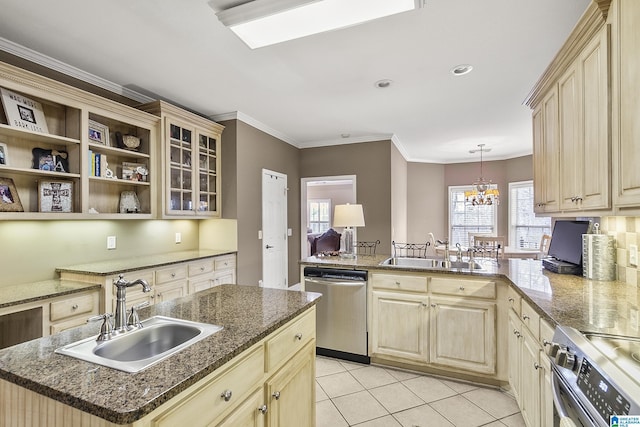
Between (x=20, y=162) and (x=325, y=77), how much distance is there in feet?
8.80

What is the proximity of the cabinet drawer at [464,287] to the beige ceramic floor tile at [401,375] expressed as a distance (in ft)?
2.58

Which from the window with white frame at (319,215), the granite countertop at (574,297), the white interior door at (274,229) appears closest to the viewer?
the granite countertop at (574,297)

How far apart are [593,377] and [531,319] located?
0.84 meters

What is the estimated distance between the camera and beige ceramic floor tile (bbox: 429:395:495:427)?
2102 mm

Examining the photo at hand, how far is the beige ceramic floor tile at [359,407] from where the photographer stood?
2.17m

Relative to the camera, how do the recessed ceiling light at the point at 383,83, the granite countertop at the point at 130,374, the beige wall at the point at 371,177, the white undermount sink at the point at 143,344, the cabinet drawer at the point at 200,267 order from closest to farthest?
1. the granite countertop at the point at 130,374
2. the white undermount sink at the point at 143,344
3. the recessed ceiling light at the point at 383,83
4. the cabinet drawer at the point at 200,267
5. the beige wall at the point at 371,177

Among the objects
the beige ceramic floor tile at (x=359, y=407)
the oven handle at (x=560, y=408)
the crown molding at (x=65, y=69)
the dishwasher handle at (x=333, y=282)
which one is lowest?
the beige ceramic floor tile at (x=359, y=407)

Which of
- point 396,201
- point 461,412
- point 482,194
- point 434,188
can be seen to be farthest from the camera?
point 434,188

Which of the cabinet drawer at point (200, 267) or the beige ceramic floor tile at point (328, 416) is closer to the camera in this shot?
the beige ceramic floor tile at point (328, 416)

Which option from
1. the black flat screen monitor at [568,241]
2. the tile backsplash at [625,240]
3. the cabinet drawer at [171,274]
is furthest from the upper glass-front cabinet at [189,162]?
the tile backsplash at [625,240]

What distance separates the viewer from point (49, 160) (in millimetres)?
2572

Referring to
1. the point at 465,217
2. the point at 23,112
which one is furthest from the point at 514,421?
the point at 465,217

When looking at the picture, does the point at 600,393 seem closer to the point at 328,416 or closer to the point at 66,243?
the point at 328,416

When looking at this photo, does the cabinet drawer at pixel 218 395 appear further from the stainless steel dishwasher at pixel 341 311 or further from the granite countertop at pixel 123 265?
the granite countertop at pixel 123 265
